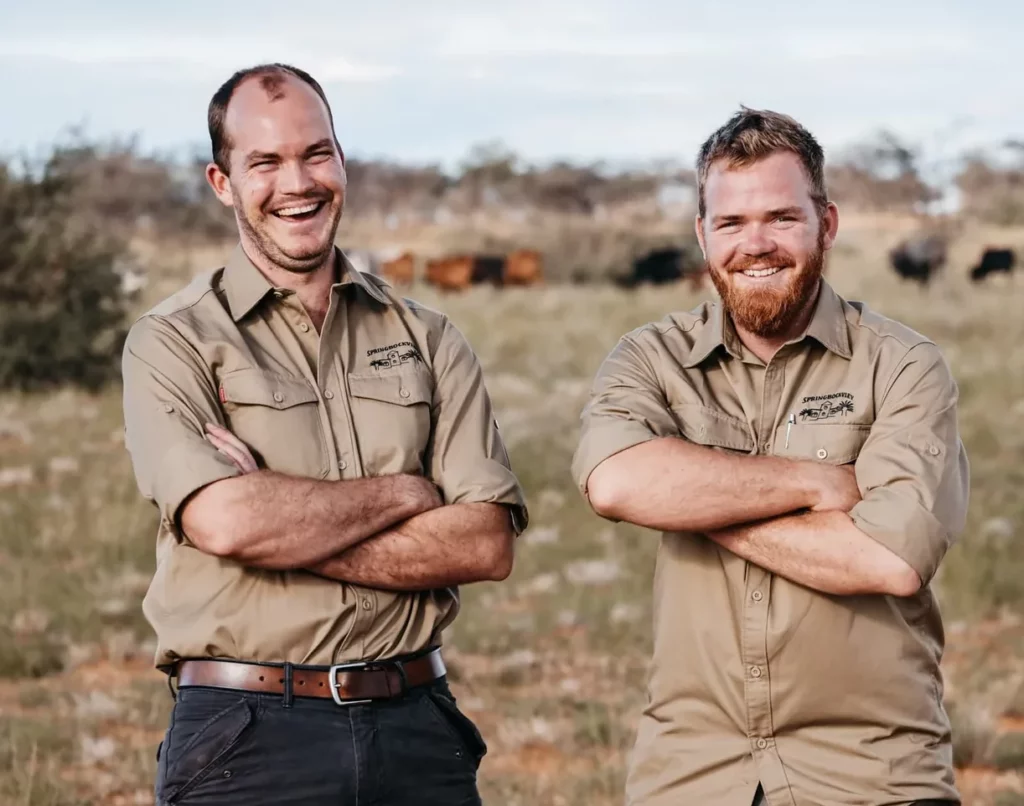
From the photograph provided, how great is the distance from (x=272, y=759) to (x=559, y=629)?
647cm

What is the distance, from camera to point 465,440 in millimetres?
4395

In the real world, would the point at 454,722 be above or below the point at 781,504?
below

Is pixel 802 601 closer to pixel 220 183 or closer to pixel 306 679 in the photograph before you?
pixel 306 679

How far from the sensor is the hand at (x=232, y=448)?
4125mm

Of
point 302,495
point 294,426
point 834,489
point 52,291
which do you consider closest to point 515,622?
point 294,426

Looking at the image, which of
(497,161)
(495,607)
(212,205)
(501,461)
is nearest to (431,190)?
(497,161)

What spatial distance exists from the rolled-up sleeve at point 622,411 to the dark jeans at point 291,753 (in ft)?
2.62

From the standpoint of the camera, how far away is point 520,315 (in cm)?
2522

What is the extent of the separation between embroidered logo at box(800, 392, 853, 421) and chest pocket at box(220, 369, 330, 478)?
4.05ft

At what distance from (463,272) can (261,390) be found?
27.1m

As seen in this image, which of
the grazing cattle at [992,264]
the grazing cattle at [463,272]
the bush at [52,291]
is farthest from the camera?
the grazing cattle at [992,264]

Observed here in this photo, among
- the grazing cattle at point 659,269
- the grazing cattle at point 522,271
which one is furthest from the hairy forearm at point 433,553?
the grazing cattle at point 522,271

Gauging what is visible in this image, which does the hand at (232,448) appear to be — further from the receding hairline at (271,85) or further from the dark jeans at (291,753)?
the receding hairline at (271,85)

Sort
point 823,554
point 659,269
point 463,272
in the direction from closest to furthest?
point 823,554 < point 463,272 < point 659,269
